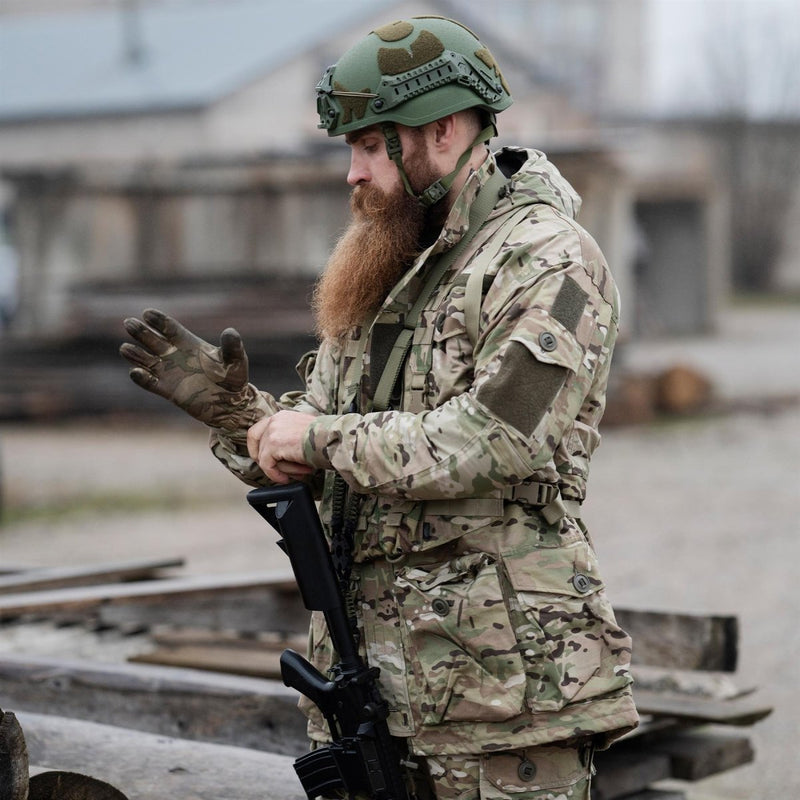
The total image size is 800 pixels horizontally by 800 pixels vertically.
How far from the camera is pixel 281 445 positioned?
2.85 metres

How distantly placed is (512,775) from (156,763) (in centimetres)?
135

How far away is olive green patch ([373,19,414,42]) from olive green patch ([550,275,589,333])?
642mm

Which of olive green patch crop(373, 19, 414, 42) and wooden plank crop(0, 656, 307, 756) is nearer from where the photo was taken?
olive green patch crop(373, 19, 414, 42)

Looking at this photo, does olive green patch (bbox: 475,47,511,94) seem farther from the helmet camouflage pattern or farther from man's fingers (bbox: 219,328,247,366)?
man's fingers (bbox: 219,328,247,366)

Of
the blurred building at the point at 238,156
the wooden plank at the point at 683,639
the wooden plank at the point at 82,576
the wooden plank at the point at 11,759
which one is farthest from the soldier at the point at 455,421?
the blurred building at the point at 238,156

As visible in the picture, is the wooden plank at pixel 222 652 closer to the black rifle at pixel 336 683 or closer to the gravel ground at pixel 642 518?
the gravel ground at pixel 642 518

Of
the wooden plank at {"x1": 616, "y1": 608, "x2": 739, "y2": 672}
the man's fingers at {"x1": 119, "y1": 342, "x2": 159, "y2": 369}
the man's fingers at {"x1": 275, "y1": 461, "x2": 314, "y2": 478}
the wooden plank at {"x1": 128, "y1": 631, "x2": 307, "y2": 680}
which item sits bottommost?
the wooden plank at {"x1": 128, "y1": 631, "x2": 307, "y2": 680}

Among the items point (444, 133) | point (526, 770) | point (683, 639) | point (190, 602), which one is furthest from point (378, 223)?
point (190, 602)

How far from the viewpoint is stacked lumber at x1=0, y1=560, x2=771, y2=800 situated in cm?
372

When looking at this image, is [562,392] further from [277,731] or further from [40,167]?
[40,167]

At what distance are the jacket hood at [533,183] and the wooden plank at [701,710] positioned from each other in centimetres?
195

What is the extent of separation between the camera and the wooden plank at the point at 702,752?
4.45 meters

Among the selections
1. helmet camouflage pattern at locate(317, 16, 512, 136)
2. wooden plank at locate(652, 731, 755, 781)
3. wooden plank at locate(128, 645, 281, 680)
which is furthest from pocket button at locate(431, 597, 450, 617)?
wooden plank at locate(128, 645, 281, 680)

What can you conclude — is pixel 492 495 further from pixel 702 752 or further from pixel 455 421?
pixel 702 752
